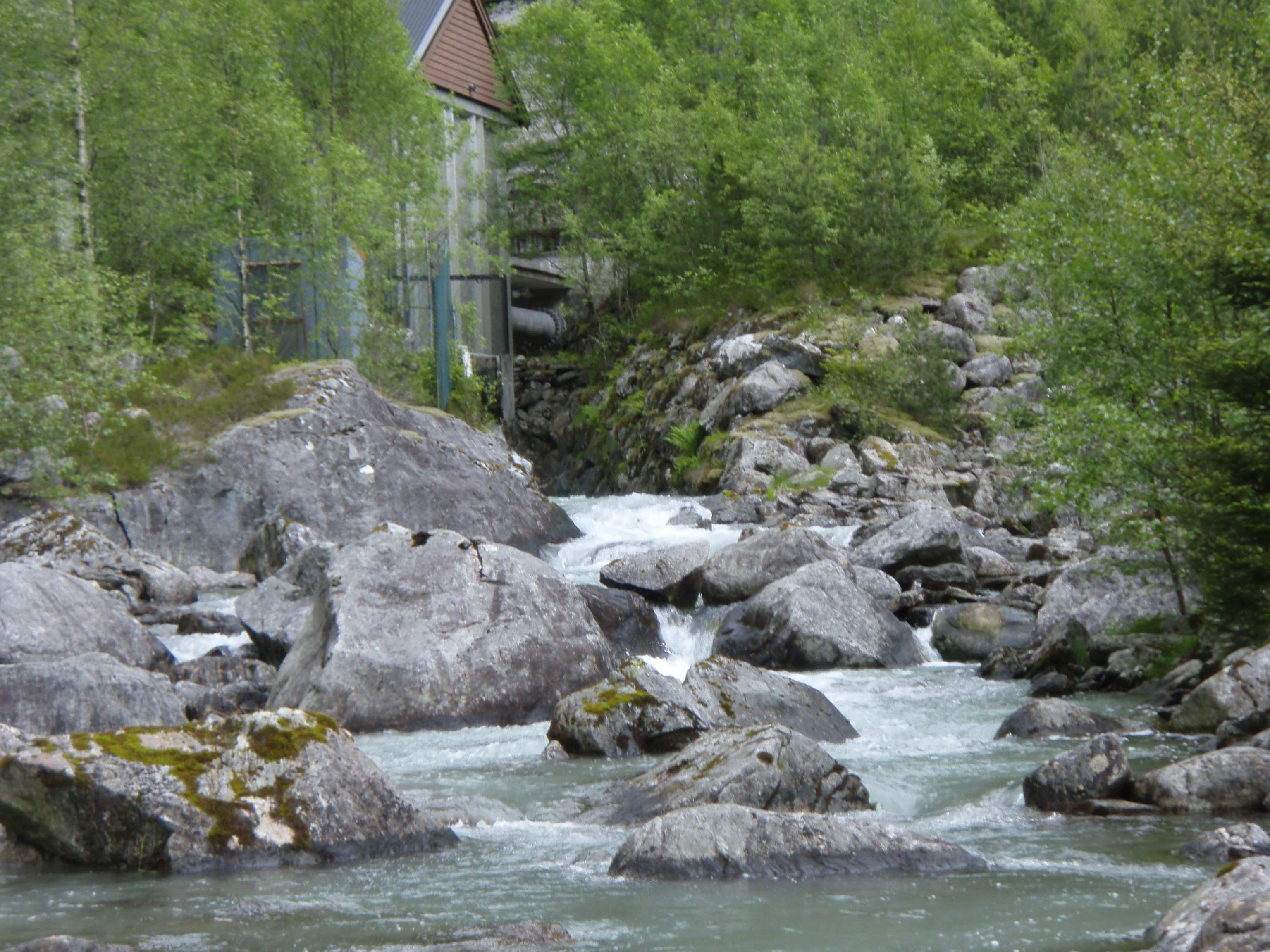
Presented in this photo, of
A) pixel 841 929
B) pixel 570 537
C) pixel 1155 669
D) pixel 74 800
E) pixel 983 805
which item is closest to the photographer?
pixel 841 929

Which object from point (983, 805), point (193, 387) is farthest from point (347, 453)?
point (983, 805)

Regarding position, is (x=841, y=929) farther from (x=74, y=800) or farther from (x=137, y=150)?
(x=137, y=150)

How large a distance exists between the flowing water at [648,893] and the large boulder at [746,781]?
0.34m

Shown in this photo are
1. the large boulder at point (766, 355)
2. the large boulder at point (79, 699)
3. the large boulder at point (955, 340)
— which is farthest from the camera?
the large boulder at point (766, 355)

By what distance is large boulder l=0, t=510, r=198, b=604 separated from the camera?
16.7 metres

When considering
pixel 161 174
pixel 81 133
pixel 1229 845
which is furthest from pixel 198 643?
pixel 161 174

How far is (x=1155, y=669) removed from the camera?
502 inches

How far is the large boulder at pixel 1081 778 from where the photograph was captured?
26.9 feet

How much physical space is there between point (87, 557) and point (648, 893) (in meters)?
13.3

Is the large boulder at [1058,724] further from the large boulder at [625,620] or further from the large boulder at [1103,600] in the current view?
the large boulder at [625,620]

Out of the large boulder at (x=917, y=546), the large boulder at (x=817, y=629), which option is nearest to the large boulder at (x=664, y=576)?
the large boulder at (x=817, y=629)

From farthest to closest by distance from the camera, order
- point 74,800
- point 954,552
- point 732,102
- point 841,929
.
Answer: point 732,102
point 954,552
point 74,800
point 841,929

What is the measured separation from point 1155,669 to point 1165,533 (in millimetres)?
1973

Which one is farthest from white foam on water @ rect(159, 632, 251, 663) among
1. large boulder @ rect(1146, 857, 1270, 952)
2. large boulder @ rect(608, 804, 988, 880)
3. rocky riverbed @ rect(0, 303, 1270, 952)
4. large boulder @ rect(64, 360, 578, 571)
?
large boulder @ rect(1146, 857, 1270, 952)
